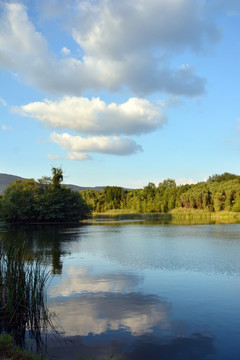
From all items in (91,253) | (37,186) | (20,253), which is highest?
(37,186)

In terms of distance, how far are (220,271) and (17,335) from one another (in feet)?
41.6

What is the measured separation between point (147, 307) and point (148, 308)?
12cm

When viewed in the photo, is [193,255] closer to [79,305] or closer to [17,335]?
[79,305]

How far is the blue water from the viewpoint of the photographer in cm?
836

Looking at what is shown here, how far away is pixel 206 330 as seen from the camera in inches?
376

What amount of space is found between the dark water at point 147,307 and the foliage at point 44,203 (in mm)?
47431

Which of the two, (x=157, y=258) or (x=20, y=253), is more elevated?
(x=20, y=253)

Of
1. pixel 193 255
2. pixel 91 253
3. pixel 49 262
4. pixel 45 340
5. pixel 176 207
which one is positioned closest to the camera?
pixel 45 340

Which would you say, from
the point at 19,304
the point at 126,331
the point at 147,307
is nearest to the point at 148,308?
the point at 147,307

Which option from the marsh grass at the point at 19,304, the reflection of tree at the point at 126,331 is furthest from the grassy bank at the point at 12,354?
the marsh grass at the point at 19,304

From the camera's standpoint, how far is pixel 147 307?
11.6 meters

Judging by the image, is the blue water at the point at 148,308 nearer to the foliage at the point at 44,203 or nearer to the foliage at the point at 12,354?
the foliage at the point at 12,354

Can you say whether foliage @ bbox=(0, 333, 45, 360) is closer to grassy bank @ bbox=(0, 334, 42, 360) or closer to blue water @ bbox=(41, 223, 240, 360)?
grassy bank @ bbox=(0, 334, 42, 360)

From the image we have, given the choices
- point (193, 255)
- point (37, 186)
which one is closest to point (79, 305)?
point (193, 255)
